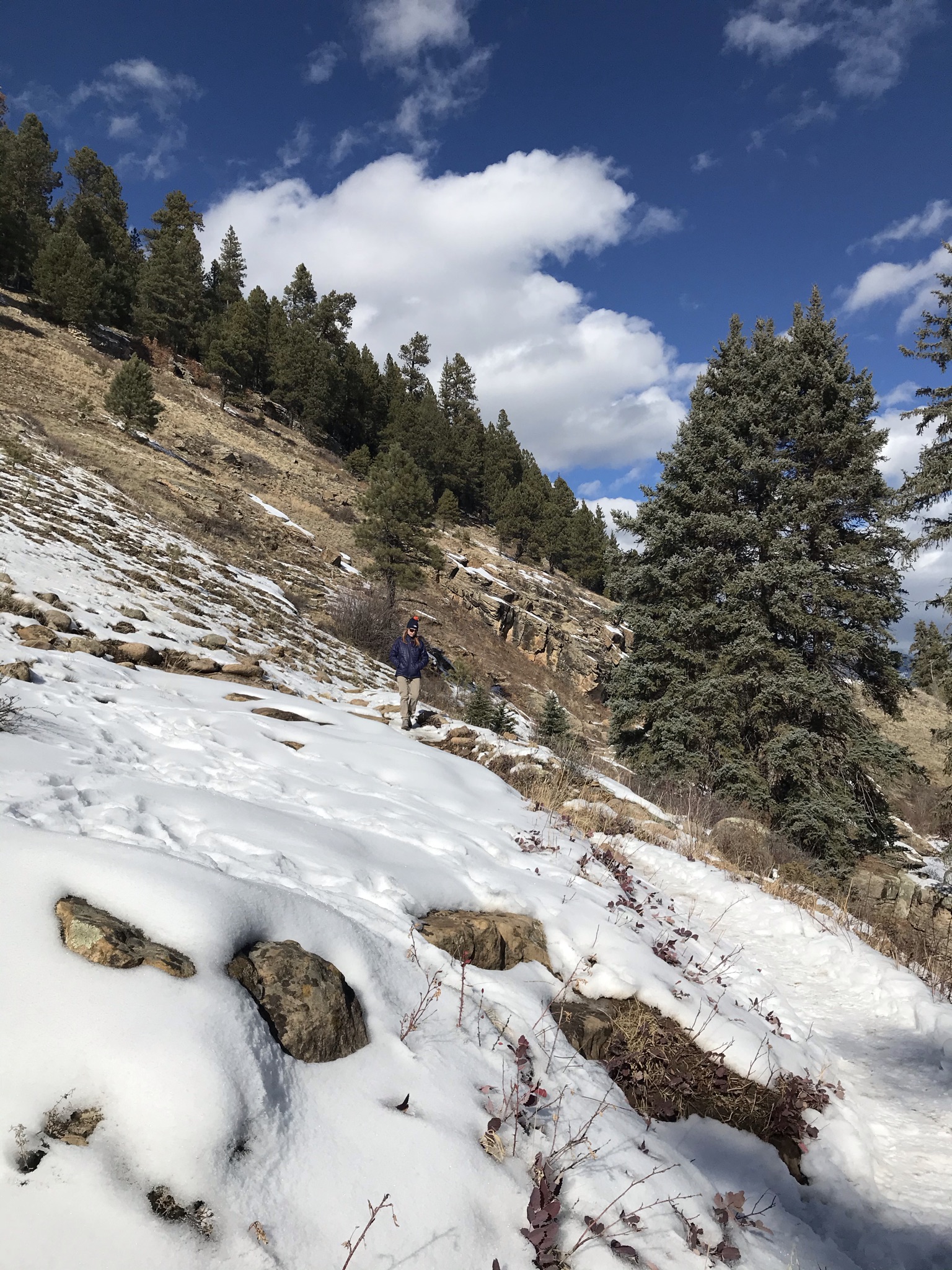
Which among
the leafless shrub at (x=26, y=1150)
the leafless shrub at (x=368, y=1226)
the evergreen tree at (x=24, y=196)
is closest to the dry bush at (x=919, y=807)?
the leafless shrub at (x=368, y=1226)

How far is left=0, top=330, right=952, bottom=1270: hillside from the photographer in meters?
1.57

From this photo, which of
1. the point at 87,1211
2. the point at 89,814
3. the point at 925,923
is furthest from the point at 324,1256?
the point at 925,923

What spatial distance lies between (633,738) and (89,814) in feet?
40.3

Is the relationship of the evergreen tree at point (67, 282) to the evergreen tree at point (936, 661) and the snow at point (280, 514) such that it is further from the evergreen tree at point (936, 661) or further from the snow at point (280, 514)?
the evergreen tree at point (936, 661)

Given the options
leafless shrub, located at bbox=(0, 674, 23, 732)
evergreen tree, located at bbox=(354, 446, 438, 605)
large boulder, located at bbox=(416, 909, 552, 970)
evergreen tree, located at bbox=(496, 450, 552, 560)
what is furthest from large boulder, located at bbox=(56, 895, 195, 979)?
evergreen tree, located at bbox=(496, 450, 552, 560)

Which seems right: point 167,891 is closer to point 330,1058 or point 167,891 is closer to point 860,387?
point 330,1058

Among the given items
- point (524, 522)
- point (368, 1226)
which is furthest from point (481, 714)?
point (524, 522)

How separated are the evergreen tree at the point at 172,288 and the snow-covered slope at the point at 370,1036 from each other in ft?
130

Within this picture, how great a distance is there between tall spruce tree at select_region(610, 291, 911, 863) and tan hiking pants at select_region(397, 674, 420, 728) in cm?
534

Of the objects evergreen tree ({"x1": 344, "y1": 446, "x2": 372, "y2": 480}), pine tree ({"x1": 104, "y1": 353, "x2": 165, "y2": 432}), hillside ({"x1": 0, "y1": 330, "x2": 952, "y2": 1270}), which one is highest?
evergreen tree ({"x1": 344, "y1": 446, "x2": 372, "y2": 480})

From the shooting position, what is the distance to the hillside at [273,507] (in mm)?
19047

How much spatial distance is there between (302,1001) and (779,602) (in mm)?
10643

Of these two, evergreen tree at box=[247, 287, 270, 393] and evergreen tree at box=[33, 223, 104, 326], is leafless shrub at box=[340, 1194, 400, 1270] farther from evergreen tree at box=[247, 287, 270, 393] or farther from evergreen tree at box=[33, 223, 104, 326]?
evergreen tree at box=[247, 287, 270, 393]

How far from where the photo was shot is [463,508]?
50625 millimetres
